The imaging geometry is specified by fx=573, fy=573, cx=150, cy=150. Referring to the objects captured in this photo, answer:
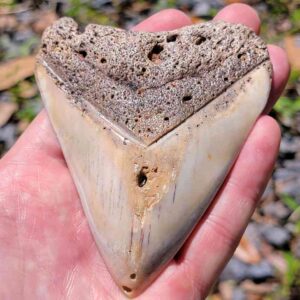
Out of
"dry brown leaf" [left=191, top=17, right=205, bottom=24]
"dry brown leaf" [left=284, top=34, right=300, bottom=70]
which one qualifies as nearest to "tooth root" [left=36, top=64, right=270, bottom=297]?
"dry brown leaf" [left=284, top=34, right=300, bottom=70]

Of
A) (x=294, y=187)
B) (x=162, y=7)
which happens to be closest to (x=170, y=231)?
(x=294, y=187)

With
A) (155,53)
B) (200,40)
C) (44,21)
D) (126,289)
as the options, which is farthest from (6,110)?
(126,289)

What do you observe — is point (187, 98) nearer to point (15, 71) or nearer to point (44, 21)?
point (15, 71)

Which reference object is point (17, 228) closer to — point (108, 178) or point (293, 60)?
point (108, 178)

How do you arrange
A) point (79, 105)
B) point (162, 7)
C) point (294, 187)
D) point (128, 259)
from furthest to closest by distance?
point (162, 7)
point (294, 187)
point (79, 105)
point (128, 259)

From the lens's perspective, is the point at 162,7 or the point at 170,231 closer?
the point at 170,231

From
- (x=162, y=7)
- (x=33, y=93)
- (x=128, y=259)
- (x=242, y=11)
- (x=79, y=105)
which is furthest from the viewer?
(x=162, y=7)
